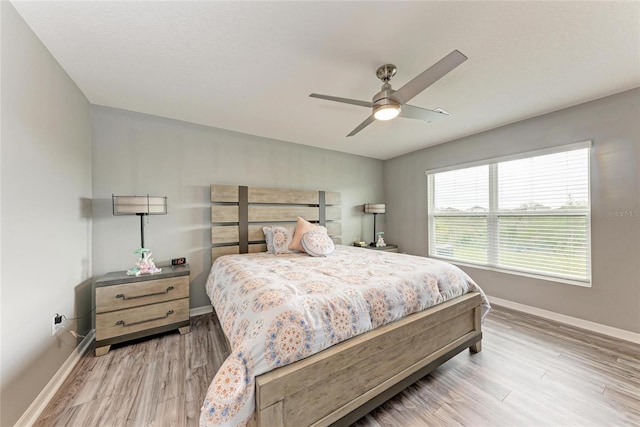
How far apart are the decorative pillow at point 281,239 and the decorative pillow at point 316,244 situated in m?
0.28

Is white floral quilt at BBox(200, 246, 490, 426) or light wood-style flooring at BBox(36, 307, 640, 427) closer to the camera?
white floral quilt at BBox(200, 246, 490, 426)

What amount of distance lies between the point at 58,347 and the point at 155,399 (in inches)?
37.4

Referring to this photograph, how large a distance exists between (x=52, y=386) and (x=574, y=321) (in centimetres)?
491

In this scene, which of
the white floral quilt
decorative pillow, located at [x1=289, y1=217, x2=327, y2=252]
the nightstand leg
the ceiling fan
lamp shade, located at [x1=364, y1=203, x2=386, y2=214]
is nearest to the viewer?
the white floral quilt

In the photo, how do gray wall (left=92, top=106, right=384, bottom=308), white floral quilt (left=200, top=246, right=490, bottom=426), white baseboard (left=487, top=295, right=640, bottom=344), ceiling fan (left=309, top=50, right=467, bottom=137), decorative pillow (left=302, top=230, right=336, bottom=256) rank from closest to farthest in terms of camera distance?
white floral quilt (left=200, top=246, right=490, bottom=426) → ceiling fan (left=309, top=50, right=467, bottom=137) → white baseboard (left=487, top=295, right=640, bottom=344) → gray wall (left=92, top=106, right=384, bottom=308) → decorative pillow (left=302, top=230, right=336, bottom=256)

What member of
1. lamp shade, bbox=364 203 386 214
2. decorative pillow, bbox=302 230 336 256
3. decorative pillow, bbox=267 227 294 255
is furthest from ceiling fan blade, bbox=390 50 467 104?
lamp shade, bbox=364 203 386 214

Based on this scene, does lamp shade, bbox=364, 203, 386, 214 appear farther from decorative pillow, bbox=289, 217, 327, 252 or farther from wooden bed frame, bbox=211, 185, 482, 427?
wooden bed frame, bbox=211, 185, 482, 427

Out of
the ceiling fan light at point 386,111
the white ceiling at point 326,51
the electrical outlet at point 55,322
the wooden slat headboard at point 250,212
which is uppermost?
the white ceiling at point 326,51

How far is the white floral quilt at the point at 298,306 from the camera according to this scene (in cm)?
109

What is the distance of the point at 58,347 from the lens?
→ 1829mm

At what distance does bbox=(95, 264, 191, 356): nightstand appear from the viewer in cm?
217

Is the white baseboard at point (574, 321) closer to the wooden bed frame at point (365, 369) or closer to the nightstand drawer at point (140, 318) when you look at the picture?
the wooden bed frame at point (365, 369)

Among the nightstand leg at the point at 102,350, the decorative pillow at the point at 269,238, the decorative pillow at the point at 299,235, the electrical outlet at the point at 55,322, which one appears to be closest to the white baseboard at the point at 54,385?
the nightstand leg at the point at 102,350

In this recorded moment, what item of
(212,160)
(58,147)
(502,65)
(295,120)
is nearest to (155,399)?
(58,147)
